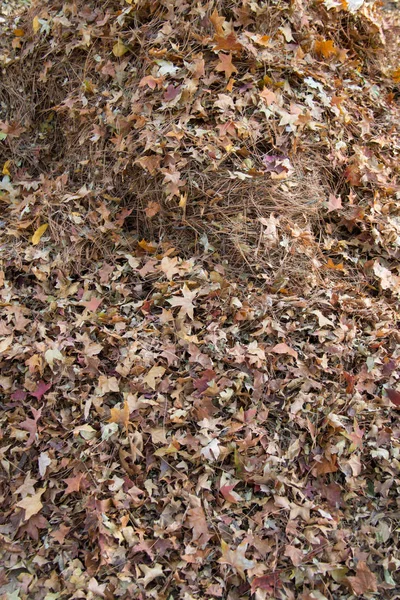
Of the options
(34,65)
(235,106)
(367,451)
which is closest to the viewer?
(367,451)

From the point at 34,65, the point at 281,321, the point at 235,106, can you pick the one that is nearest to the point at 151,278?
the point at 281,321

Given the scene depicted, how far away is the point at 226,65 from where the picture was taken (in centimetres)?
306

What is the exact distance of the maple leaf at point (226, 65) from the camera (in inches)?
120

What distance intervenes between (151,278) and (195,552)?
58.9 inches

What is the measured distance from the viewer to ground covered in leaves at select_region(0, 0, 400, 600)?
7.63ft

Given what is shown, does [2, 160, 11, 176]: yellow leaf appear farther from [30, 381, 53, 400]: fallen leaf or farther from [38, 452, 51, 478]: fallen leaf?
[38, 452, 51, 478]: fallen leaf

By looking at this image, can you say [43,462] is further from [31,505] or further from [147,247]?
[147,247]

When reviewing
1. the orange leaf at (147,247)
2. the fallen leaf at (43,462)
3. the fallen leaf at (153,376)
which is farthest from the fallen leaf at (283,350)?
the fallen leaf at (43,462)

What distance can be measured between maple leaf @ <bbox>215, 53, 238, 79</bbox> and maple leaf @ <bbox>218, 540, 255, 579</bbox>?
2.61 metres

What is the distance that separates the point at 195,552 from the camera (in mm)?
2254

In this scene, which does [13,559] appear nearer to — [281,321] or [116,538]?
[116,538]

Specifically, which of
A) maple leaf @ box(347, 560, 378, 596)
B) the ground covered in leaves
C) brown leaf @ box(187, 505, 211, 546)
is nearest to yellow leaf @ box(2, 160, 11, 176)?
the ground covered in leaves

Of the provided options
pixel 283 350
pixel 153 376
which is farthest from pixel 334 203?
pixel 153 376

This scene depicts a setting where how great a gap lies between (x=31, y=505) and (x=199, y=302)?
134 centimetres
